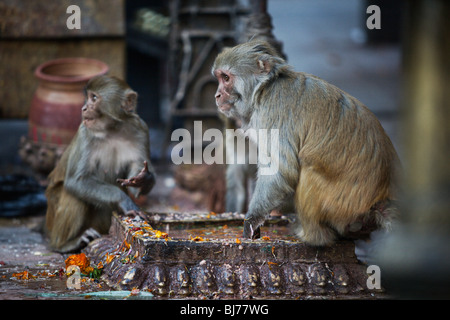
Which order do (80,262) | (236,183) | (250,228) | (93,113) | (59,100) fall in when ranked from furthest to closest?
(59,100) → (236,183) → (93,113) → (80,262) → (250,228)

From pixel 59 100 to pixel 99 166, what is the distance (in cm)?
212

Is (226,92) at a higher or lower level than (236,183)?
higher

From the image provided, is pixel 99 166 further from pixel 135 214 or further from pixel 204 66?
pixel 204 66

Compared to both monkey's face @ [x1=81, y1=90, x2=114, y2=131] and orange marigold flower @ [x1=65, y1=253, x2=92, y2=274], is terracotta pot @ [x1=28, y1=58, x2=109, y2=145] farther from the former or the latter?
orange marigold flower @ [x1=65, y1=253, x2=92, y2=274]

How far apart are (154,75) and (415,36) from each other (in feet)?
32.7

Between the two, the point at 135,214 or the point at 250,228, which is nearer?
the point at 250,228

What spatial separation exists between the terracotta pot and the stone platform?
3220mm

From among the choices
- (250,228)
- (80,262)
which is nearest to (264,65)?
(250,228)

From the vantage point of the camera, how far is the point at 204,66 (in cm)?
988

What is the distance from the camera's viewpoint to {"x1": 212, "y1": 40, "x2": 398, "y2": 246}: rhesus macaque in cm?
431

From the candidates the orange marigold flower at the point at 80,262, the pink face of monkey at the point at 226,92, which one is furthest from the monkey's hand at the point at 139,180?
the pink face of monkey at the point at 226,92

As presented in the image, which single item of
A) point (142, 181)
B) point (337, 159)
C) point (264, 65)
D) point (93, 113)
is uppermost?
point (264, 65)

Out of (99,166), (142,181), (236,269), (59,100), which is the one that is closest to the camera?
(236,269)

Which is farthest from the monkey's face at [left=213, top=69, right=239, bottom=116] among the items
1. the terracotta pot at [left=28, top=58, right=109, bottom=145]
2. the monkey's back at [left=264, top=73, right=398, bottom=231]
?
the terracotta pot at [left=28, top=58, right=109, bottom=145]
